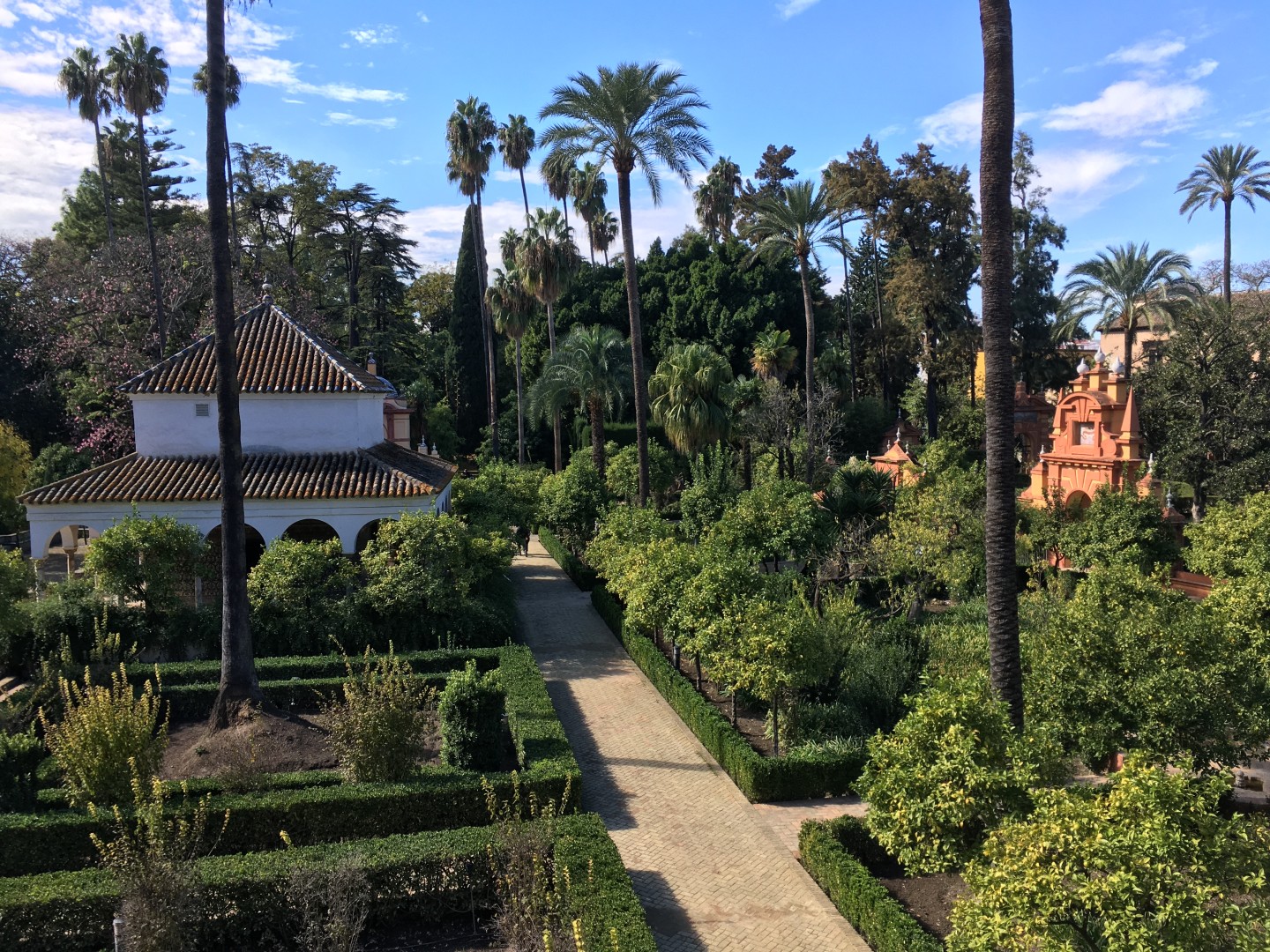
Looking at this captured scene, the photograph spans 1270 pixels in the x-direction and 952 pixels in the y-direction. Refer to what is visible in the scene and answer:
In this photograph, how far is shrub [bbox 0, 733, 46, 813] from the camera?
10.2m

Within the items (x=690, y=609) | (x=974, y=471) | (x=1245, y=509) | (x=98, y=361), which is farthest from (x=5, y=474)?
(x=1245, y=509)

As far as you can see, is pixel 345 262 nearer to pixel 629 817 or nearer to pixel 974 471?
pixel 974 471

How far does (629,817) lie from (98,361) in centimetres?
3110

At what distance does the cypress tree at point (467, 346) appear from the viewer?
1976 inches

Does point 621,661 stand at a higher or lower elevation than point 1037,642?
lower

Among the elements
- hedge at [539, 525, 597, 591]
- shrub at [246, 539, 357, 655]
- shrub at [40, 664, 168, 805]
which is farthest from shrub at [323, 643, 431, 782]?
hedge at [539, 525, 597, 591]

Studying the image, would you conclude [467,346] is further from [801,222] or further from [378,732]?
[378,732]

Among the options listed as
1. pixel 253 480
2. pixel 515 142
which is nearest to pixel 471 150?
pixel 515 142

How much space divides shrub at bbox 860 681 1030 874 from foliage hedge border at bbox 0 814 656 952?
2.56 meters

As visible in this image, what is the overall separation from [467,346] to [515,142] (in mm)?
11945

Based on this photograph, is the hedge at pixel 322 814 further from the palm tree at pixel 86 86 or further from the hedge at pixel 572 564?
the palm tree at pixel 86 86

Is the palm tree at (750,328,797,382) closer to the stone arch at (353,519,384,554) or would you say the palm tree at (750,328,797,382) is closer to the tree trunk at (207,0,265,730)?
the stone arch at (353,519,384,554)

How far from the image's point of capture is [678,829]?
11180 millimetres

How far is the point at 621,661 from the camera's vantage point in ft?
62.0
